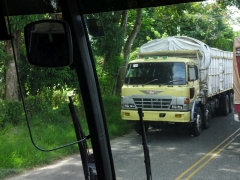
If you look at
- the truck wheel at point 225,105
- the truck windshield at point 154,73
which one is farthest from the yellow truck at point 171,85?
the truck wheel at point 225,105

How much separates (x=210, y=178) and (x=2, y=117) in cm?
253

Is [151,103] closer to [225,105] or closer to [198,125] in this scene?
[198,125]

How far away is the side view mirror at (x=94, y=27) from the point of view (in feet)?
9.19

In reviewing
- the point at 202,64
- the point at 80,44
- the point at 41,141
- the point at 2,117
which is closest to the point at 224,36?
the point at 80,44

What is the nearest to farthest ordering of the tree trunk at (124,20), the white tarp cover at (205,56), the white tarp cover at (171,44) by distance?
the tree trunk at (124,20) < the white tarp cover at (171,44) < the white tarp cover at (205,56)

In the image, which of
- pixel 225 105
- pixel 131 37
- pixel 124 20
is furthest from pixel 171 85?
pixel 225 105

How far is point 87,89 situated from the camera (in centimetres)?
251

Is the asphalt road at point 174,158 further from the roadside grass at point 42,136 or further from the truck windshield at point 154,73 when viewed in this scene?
the truck windshield at point 154,73

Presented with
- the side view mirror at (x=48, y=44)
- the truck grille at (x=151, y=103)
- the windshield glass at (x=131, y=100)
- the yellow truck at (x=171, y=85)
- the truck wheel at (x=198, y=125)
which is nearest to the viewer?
the side view mirror at (x=48, y=44)

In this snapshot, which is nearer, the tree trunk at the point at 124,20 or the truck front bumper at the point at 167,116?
the tree trunk at the point at 124,20

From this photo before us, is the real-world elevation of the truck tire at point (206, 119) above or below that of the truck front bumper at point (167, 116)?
below

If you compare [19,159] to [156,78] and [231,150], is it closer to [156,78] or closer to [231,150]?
[156,78]

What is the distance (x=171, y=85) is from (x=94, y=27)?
91.2 inches

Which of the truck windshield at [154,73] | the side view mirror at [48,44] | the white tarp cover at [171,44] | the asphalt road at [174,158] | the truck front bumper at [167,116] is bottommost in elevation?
the asphalt road at [174,158]
